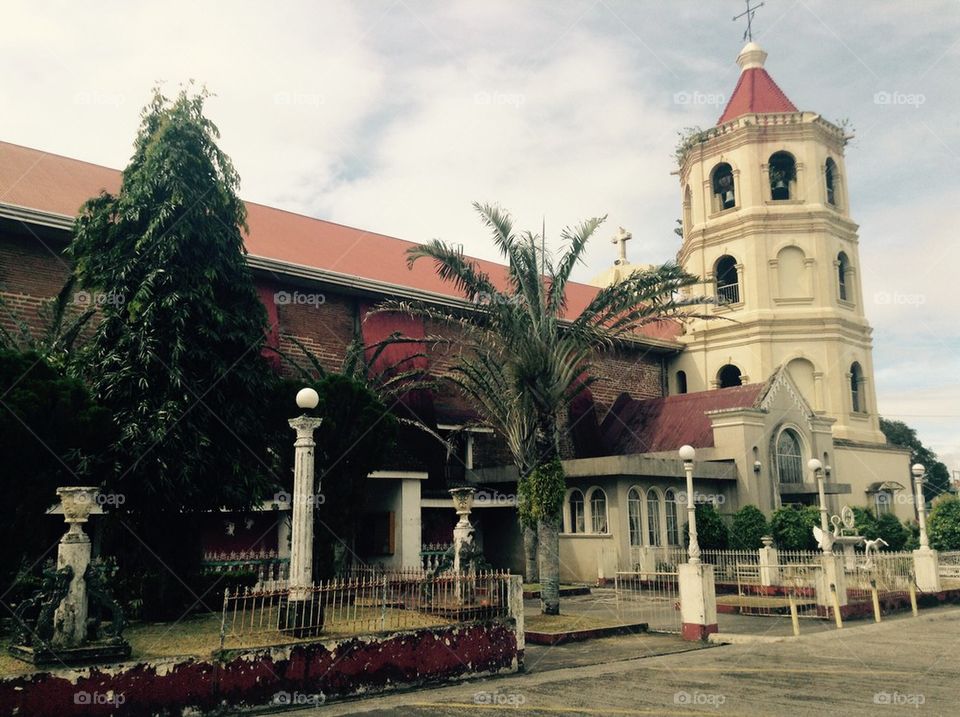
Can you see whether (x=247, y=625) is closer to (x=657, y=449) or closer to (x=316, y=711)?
(x=316, y=711)

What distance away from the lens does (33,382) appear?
37.8ft

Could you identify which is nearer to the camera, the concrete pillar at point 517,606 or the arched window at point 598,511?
the concrete pillar at point 517,606

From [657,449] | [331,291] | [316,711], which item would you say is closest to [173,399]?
[316,711]

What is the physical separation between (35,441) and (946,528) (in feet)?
81.4

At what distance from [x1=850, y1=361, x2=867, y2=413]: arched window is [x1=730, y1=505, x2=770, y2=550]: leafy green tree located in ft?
39.2

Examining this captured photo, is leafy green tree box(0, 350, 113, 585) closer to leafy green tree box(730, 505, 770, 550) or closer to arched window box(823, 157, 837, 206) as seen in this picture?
leafy green tree box(730, 505, 770, 550)

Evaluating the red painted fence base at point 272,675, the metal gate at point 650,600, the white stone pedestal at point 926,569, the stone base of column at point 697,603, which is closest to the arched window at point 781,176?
the white stone pedestal at point 926,569

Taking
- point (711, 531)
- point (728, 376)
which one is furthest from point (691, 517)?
point (728, 376)

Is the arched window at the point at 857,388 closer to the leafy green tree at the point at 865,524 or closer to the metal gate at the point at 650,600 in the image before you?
the leafy green tree at the point at 865,524

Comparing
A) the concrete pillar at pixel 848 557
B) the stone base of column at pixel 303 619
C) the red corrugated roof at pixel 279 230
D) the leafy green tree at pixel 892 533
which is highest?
the red corrugated roof at pixel 279 230

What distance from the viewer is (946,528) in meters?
25.1

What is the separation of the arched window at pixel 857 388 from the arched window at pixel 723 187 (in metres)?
8.56

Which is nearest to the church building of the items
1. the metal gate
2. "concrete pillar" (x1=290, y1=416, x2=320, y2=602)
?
the metal gate

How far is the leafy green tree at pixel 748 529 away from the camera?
24.8 metres
